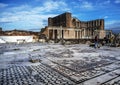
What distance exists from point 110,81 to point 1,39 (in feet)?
120

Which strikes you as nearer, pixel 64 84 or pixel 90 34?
pixel 64 84

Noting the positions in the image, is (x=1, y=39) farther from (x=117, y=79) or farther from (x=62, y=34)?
(x=117, y=79)

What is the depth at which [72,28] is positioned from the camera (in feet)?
146

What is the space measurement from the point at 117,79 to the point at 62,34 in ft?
127

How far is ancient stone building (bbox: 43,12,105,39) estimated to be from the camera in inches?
1709

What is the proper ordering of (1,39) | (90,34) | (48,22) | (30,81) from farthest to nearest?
1. (48,22)
2. (90,34)
3. (1,39)
4. (30,81)

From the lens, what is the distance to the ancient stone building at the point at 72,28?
43.4m

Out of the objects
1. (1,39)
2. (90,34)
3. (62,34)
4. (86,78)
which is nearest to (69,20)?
(62,34)

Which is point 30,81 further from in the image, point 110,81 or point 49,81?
point 110,81

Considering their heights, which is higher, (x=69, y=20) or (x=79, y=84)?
(x=69, y=20)

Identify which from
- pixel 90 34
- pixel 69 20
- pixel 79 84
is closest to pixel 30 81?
pixel 79 84

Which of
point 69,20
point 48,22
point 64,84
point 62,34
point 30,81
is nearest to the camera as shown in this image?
point 64,84

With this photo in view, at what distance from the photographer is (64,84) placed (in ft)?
15.6

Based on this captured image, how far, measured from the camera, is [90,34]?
2063 inches
